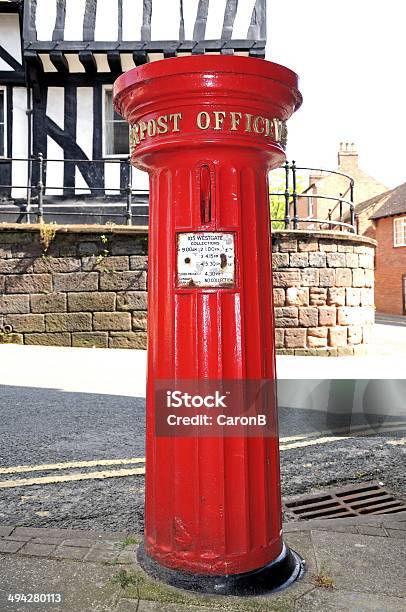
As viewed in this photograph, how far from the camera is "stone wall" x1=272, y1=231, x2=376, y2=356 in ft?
35.7

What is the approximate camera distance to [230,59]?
7.07 feet

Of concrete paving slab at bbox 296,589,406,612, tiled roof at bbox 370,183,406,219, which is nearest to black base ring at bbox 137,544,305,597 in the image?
concrete paving slab at bbox 296,589,406,612

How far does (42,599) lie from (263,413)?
1.06m

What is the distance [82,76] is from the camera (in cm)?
1292

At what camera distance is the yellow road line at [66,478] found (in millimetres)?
3812

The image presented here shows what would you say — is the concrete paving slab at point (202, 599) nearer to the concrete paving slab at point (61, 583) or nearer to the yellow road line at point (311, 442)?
the concrete paving slab at point (61, 583)

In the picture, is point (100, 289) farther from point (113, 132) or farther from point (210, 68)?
point (210, 68)

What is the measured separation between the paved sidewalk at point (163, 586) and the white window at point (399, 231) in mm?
28416

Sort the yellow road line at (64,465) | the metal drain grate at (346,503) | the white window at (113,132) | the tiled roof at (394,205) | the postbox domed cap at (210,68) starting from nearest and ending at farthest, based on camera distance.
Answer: the postbox domed cap at (210,68), the metal drain grate at (346,503), the yellow road line at (64,465), the white window at (113,132), the tiled roof at (394,205)

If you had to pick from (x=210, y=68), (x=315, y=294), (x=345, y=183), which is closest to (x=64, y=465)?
(x=210, y=68)

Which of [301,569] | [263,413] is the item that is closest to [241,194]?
[263,413]

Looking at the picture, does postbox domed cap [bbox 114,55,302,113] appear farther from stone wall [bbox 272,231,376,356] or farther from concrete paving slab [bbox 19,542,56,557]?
stone wall [bbox 272,231,376,356]

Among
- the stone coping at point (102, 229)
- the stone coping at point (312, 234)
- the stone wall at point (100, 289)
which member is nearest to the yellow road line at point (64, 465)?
the stone wall at point (100, 289)

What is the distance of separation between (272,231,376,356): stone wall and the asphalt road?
418cm
